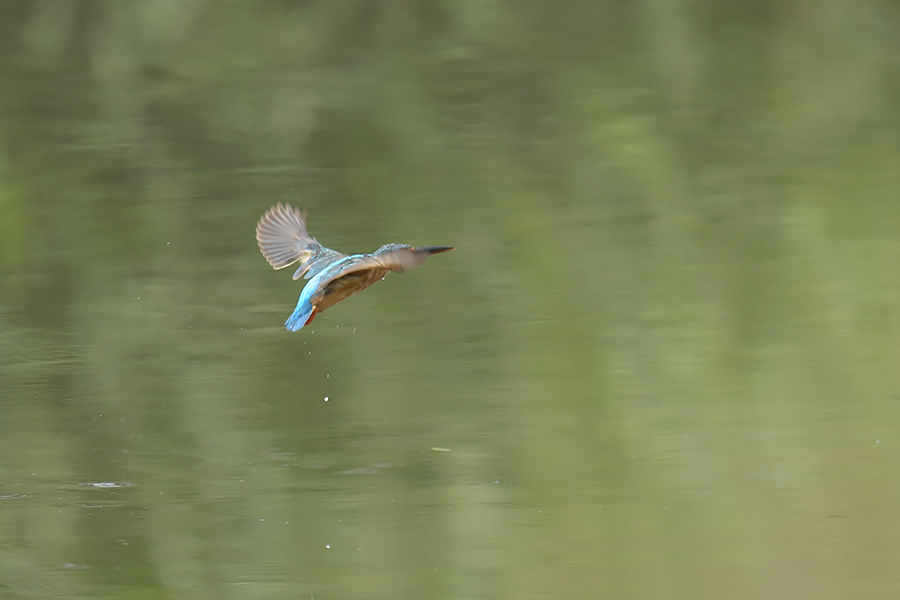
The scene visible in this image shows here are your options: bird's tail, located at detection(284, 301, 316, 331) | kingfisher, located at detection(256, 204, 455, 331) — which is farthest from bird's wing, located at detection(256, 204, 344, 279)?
bird's tail, located at detection(284, 301, 316, 331)

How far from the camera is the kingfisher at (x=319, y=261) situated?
1.69m

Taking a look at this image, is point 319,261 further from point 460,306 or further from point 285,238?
point 460,306

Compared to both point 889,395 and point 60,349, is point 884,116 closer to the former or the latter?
point 889,395

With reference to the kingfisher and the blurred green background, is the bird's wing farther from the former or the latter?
the blurred green background

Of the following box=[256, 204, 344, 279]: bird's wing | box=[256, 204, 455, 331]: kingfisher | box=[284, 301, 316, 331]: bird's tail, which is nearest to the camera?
box=[256, 204, 455, 331]: kingfisher

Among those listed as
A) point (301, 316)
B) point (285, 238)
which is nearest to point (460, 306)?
point (285, 238)

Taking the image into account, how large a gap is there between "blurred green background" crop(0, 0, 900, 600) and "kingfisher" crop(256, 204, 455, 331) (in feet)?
1.12

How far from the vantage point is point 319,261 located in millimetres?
2023

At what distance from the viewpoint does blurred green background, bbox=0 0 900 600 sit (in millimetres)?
1885

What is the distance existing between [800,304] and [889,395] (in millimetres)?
424

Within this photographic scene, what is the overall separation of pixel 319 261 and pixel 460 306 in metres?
0.66

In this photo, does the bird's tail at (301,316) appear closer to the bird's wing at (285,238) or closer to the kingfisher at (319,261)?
the kingfisher at (319,261)

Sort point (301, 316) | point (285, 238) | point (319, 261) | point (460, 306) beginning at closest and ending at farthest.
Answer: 1. point (301, 316)
2. point (319, 261)
3. point (285, 238)
4. point (460, 306)

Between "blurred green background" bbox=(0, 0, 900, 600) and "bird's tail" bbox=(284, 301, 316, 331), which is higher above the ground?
"bird's tail" bbox=(284, 301, 316, 331)
